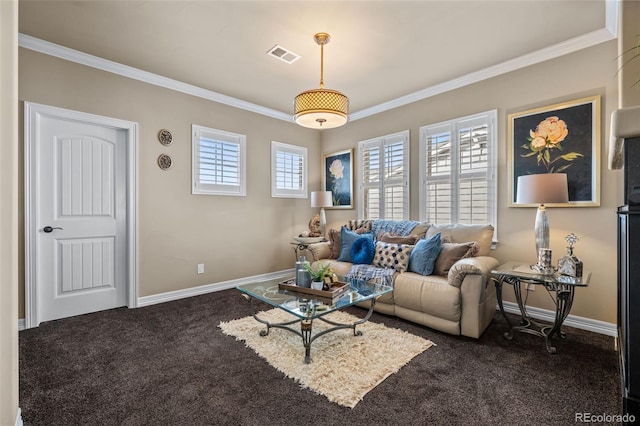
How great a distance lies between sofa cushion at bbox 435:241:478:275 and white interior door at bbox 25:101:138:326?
3434 mm

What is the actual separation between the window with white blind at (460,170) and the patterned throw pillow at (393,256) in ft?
2.92

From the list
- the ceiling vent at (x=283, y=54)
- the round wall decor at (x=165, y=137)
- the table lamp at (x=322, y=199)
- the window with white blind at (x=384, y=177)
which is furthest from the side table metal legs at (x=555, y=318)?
the round wall decor at (x=165, y=137)

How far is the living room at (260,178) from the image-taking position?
2705 mm

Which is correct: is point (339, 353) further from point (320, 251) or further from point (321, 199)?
point (321, 199)

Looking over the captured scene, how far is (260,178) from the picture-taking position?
466cm

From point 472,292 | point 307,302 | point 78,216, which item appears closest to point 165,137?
point 78,216

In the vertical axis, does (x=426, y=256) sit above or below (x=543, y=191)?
below

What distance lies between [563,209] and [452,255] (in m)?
1.16

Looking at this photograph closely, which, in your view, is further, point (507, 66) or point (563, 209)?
point (507, 66)

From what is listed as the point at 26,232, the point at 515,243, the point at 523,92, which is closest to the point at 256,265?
the point at 26,232

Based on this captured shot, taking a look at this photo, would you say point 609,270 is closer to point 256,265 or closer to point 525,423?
point 525,423

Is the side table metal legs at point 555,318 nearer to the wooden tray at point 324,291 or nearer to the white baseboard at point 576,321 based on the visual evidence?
the white baseboard at point 576,321

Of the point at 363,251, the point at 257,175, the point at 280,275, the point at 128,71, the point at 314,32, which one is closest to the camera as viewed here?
the point at 314,32

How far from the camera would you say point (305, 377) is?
1997 millimetres
